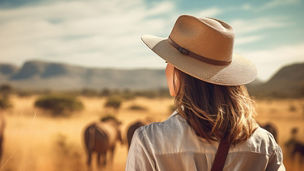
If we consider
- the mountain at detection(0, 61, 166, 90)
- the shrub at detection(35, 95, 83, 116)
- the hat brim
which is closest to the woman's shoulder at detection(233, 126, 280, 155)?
the hat brim

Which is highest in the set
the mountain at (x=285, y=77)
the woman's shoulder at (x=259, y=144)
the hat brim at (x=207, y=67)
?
the hat brim at (x=207, y=67)

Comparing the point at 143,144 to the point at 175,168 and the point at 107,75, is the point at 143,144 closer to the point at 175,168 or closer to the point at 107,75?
the point at 175,168

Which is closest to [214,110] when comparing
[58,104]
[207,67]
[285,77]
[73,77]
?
[207,67]

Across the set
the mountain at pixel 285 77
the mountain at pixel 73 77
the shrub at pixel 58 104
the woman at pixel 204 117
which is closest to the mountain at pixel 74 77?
the mountain at pixel 73 77

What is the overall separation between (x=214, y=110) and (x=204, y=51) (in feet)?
1.08

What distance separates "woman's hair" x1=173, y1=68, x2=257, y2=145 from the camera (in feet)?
4.30

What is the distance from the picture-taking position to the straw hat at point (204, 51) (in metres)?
1.46

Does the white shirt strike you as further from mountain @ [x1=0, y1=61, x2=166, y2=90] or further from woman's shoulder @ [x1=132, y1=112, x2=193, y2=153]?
mountain @ [x1=0, y1=61, x2=166, y2=90]

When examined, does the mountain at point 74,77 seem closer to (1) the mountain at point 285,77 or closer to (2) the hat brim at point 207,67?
(1) the mountain at point 285,77

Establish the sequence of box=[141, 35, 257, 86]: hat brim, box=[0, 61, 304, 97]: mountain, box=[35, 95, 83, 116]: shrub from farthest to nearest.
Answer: box=[0, 61, 304, 97]: mountain, box=[35, 95, 83, 116]: shrub, box=[141, 35, 257, 86]: hat brim

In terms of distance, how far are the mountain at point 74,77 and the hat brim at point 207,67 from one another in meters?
108

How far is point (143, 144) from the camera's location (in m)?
1.28

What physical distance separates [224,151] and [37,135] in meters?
16.4

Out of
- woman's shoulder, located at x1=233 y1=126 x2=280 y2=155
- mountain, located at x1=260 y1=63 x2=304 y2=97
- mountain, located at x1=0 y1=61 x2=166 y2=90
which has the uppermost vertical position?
woman's shoulder, located at x1=233 y1=126 x2=280 y2=155
